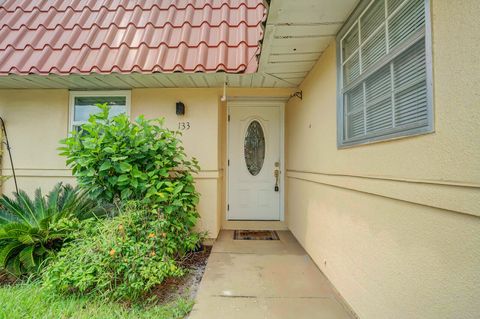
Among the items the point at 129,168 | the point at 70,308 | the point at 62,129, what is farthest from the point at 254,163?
the point at 62,129

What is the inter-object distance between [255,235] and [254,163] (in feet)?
4.32

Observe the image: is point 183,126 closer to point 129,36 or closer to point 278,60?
point 129,36

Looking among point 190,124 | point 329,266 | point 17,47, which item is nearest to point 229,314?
point 329,266

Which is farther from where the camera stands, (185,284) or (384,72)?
(185,284)

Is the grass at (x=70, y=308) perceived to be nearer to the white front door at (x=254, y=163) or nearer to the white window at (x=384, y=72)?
the white window at (x=384, y=72)

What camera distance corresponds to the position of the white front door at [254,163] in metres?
4.34

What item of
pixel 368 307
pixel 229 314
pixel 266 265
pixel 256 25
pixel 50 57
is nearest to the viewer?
pixel 368 307

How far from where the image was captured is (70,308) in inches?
77.5

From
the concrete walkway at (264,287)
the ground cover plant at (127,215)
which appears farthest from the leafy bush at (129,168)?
the concrete walkway at (264,287)

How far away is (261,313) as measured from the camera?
1966mm

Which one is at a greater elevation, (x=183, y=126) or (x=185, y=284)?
(x=183, y=126)

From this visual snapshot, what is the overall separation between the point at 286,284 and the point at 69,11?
18.1 feet

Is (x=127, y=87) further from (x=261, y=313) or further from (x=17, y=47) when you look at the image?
(x=261, y=313)

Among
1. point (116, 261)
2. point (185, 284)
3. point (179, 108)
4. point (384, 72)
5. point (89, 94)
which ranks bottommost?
point (185, 284)
